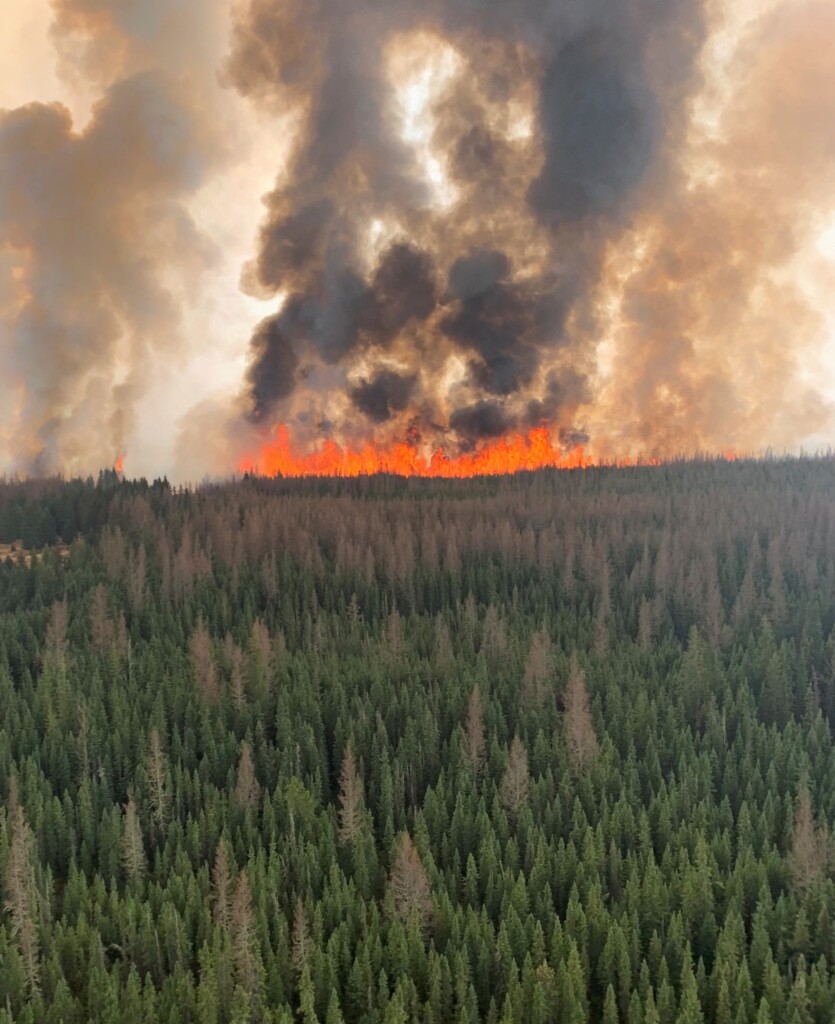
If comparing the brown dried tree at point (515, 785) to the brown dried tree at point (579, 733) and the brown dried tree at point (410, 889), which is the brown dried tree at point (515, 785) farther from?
the brown dried tree at point (410, 889)

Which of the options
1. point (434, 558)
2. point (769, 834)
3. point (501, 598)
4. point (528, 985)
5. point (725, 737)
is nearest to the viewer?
point (528, 985)

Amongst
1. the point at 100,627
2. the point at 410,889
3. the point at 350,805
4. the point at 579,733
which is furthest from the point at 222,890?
the point at 100,627

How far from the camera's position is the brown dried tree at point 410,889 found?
1352cm

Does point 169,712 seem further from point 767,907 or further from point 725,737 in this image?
point 767,907

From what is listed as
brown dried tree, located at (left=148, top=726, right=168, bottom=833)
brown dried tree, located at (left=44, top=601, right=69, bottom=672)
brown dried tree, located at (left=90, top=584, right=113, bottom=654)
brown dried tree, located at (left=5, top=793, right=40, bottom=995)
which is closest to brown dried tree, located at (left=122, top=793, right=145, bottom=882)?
brown dried tree, located at (left=148, top=726, right=168, bottom=833)

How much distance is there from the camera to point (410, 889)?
538 inches

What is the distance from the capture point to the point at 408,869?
13.7 m

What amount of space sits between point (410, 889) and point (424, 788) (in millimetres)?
5106

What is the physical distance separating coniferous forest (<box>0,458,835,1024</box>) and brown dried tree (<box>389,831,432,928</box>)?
1.6 inches

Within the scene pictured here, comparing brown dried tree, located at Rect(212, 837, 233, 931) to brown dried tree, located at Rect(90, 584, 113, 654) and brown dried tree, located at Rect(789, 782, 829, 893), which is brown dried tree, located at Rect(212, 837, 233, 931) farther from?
brown dried tree, located at Rect(90, 584, 113, 654)

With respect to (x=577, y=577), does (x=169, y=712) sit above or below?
below

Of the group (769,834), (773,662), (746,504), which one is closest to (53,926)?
(769,834)

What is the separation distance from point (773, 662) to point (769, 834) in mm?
7431

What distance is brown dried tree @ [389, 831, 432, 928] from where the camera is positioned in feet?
→ 44.4
